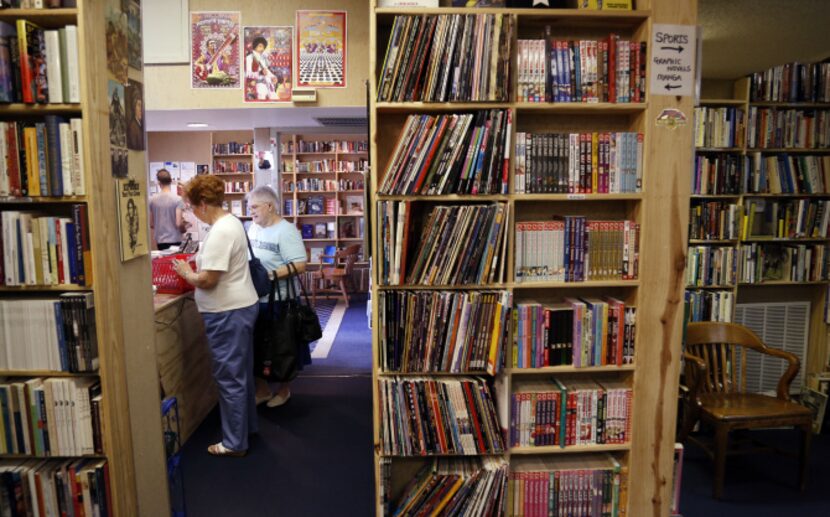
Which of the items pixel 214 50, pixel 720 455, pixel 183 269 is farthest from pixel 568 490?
pixel 214 50

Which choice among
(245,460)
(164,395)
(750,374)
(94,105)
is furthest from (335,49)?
(750,374)

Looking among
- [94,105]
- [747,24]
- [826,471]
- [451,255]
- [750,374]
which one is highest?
[747,24]

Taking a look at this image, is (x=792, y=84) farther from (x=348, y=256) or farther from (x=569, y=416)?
(x=348, y=256)

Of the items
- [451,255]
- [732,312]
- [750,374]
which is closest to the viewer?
[451,255]

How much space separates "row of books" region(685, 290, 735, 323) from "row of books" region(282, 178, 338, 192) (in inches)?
221

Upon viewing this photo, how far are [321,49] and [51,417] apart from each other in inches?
115

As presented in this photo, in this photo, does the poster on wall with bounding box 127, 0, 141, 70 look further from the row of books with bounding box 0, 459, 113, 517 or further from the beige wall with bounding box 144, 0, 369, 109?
the beige wall with bounding box 144, 0, 369, 109

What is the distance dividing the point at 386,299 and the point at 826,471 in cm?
289

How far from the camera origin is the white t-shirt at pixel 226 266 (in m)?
2.87

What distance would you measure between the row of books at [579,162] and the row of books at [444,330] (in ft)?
1.58

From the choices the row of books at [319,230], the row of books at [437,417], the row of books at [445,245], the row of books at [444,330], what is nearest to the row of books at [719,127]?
the row of books at [445,245]

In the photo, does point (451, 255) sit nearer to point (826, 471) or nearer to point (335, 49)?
point (335, 49)

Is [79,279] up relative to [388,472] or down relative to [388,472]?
up

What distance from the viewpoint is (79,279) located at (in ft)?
6.30
